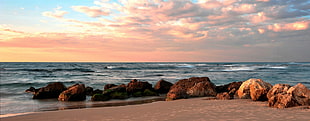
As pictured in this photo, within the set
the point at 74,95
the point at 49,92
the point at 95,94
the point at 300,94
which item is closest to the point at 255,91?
the point at 300,94

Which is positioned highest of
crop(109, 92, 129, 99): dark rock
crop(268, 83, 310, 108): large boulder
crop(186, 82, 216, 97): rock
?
crop(268, 83, 310, 108): large boulder

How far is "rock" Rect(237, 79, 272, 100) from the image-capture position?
9.94m

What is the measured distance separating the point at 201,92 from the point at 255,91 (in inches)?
137

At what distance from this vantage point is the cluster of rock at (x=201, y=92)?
8.35m

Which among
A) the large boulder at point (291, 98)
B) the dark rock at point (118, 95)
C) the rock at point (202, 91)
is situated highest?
the large boulder at point (291, 98)

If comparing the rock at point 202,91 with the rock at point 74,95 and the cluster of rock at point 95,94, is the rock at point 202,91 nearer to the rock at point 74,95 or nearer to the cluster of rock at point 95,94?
the cluster of rock at point 95,94

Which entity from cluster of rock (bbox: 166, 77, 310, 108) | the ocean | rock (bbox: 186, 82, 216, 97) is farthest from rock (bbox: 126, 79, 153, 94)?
rock (bbox: 186, 82, 216, 97)

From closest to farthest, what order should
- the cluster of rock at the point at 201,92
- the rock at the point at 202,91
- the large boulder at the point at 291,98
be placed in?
1. the large boulder at the point at 291,98
2. the cluster of rock at the point at 201,92
3. the rock at the point at 202,91

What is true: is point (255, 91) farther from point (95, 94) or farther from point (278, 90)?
point (95, 94)

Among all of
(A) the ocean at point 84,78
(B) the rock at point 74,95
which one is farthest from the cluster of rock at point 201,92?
(A) the ocean at point 84,78

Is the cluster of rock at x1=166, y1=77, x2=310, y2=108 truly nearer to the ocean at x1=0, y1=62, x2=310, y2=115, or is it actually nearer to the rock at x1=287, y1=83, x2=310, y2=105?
the rock at x1=287, y1=83, x2=310, y2=105

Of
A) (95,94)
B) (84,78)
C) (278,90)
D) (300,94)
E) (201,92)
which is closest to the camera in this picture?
(300,94)

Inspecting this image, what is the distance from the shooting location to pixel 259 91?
32.7ft

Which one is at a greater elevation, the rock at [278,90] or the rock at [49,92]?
the rock at [278,90]
